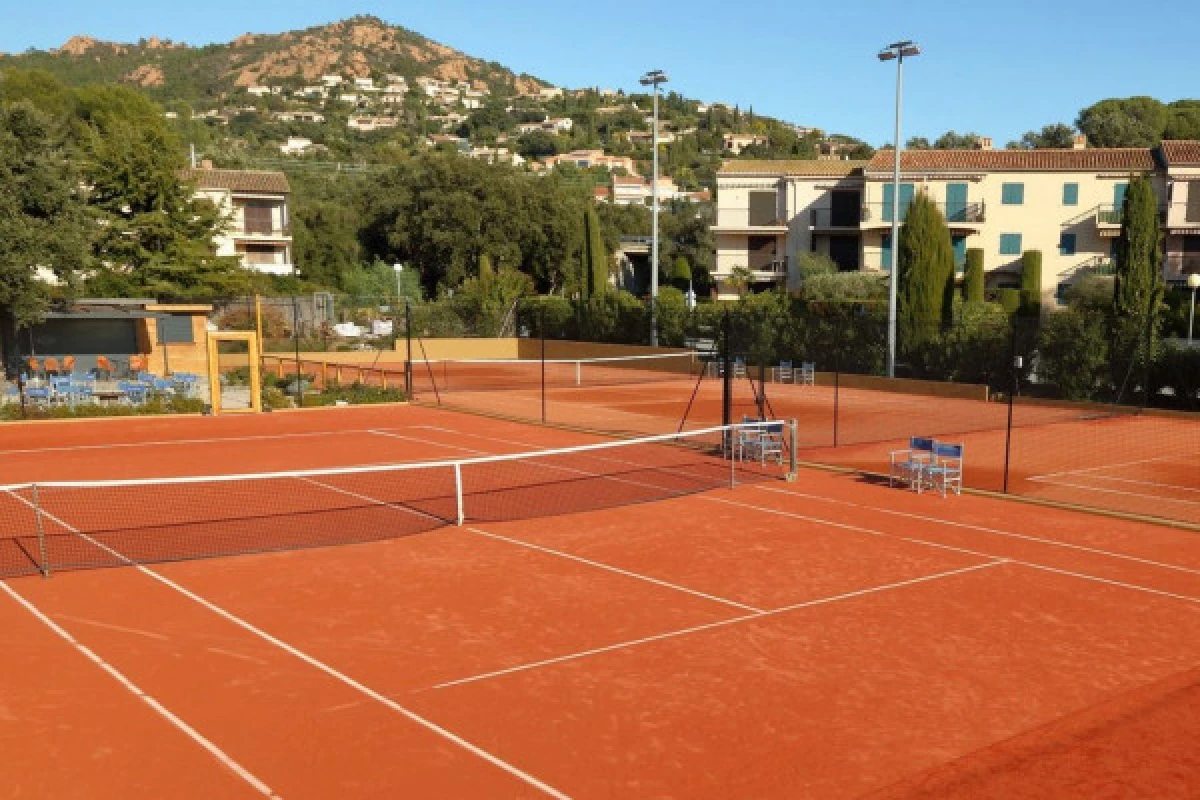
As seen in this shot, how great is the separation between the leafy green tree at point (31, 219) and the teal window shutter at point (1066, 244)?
45.2 m

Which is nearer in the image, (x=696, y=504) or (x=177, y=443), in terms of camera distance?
(x=696, y=504)

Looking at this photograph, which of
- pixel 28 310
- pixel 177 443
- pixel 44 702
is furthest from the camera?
pixel 28 310

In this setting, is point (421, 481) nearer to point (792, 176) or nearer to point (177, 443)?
point (177, 443)

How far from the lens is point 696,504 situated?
15750mm

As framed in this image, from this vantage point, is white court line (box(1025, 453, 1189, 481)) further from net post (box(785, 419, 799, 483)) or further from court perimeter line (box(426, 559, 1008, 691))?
court perimeter line (box(426, 559, 1008, 691))

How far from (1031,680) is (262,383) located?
2771 cm

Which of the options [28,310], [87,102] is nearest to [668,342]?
[28,310]

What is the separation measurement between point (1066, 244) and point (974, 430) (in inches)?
1346

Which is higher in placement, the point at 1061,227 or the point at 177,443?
the point at 1061,227

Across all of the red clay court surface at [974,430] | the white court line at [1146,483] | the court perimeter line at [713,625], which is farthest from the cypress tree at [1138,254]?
the court perimeter line at [713,625]

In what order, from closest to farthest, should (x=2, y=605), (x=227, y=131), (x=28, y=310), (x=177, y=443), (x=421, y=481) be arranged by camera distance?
(x=2, y=605) → (x=421, y=481) → (x=177, y=443) → (x=28, y=310) → (x=227, y=131)

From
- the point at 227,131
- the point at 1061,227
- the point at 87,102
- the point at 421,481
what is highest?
the point at 227,131

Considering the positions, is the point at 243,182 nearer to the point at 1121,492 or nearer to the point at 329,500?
the point at 329,500

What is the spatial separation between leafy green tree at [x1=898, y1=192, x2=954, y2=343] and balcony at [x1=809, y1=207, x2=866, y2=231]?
21848 millimetres
